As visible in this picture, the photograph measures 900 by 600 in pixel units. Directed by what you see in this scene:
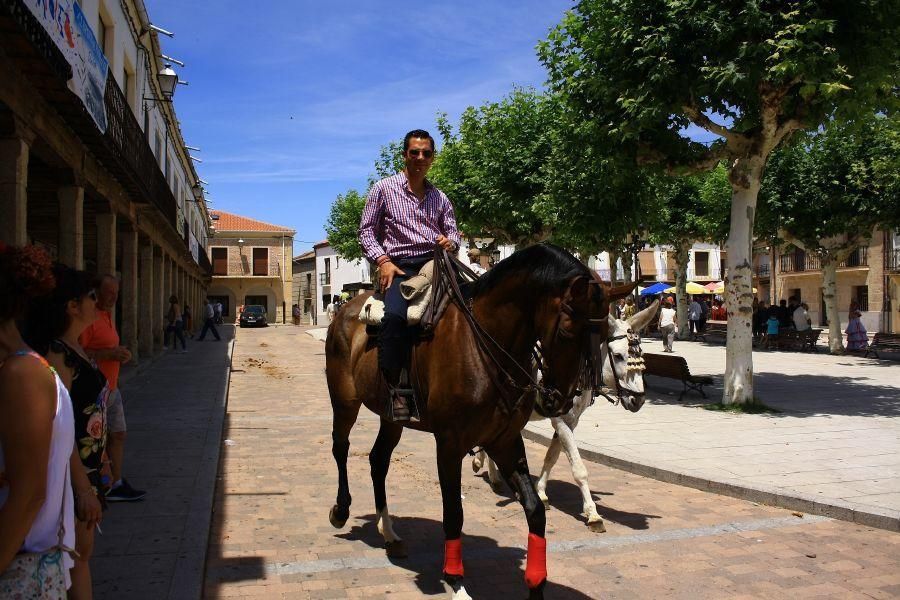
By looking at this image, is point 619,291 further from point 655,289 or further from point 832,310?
→ point 655,289

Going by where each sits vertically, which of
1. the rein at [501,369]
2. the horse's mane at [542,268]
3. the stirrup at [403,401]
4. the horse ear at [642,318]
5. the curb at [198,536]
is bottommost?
the curb at [198,536]

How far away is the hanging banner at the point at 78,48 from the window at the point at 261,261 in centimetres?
5445

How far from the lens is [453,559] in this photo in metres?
3.80

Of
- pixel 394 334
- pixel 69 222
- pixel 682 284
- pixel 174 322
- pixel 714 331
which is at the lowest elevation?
pixel 714 331

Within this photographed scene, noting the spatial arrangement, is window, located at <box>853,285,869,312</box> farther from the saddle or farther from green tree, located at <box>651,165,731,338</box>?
the saddle

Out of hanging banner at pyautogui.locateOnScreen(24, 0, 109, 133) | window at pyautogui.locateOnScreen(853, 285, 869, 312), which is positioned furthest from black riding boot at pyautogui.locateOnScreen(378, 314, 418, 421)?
window at pyautogui.locateOnScreen(853, 285, 869, 312)

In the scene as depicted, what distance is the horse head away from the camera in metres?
5.34

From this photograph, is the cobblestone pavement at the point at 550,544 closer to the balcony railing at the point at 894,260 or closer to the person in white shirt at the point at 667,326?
the person in white shirt at the point at 667,326

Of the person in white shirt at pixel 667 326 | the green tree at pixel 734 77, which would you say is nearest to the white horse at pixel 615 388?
the green tree at pixel 734 77

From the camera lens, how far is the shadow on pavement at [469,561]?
4227mm

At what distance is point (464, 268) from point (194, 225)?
127ft

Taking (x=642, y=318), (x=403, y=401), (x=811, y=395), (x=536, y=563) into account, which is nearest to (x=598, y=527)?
(x=642, y=318)

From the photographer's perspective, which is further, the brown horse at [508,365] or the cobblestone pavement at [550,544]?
the cobblestone pavement at [550,544]

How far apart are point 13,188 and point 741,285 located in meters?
10.5
